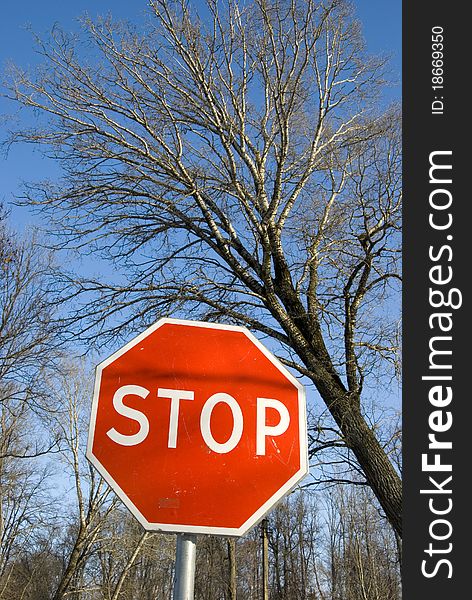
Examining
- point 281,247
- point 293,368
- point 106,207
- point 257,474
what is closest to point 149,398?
point 257,474

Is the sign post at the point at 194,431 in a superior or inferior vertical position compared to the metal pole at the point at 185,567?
superior

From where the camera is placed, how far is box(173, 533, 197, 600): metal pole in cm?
169

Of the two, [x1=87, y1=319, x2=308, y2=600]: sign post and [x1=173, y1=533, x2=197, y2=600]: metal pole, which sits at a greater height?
[x1=87, y1=319, x2=308, y2=600]: sign post

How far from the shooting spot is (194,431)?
2002 mm

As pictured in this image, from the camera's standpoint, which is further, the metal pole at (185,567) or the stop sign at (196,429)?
the stop sign at (196,429)

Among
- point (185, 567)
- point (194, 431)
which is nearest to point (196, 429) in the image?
point (194, 431)

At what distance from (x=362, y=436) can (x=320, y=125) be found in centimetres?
369

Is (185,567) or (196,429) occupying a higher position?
(196,429)

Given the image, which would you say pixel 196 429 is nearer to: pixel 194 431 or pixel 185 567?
pixel 194 431

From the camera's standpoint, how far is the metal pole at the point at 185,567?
66.7 inches

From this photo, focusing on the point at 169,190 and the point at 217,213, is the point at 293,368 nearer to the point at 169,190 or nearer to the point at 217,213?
the point at 217,213

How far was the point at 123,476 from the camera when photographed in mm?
1886

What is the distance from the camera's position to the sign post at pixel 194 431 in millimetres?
1879

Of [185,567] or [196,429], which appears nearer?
[185,567]
